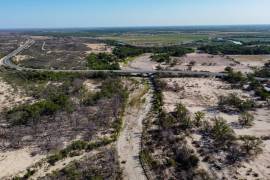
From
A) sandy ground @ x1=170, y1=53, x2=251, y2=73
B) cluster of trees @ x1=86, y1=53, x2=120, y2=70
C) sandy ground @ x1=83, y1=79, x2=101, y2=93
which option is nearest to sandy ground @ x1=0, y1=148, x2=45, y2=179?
sandy ground @ x1=83, y1=79, x2=101, y2=93

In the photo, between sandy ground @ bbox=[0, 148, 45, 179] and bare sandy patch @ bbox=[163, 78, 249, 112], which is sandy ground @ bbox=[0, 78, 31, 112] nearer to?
sandy ground @ bbox=[0, 148, 45, 179]

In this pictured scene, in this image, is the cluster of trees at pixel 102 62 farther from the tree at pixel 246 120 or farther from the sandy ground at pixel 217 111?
the tree at pixel 246 120

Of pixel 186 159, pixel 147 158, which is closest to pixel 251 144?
pixel 186 159

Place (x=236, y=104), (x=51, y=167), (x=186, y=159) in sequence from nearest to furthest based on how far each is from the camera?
(x=51, y=167) → (x=186, y=159) → (x=236, y=104)

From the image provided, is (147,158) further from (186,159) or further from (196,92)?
(196,92)

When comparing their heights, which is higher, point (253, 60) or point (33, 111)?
point (33, 111)
